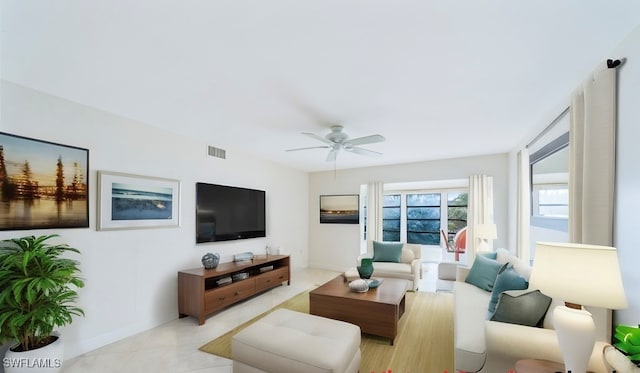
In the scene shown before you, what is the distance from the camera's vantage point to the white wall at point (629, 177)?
4.75 feet

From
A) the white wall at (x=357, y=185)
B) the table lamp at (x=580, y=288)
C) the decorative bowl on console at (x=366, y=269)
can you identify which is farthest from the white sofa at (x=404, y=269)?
the table lamp at (x=580, y=288)

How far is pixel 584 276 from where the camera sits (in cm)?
126

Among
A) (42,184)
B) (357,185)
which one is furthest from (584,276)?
(357,185)

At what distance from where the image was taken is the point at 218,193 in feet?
13.7

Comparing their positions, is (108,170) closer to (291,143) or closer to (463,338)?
(291,143)

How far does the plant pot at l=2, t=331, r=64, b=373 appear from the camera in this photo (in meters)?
1.91

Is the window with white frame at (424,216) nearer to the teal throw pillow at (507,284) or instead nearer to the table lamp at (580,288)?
the teal throw pillow at (507,284)

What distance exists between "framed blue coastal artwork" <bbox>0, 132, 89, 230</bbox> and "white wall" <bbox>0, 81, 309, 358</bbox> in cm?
7

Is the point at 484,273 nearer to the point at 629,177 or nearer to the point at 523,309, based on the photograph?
the point at 523,309

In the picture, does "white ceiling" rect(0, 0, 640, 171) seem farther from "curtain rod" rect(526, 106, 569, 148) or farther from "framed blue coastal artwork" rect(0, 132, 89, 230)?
"framed blue coastal artwork" rect(0, 132, 89, 230)

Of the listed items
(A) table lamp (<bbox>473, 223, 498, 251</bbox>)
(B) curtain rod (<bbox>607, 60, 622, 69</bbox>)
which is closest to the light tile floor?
(A) table lamp (<bbox>473, 223, 498, 251</bbox>)

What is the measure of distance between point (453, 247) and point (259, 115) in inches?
227

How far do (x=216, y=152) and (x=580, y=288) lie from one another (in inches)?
167

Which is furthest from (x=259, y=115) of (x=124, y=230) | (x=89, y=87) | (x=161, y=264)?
(x=161, y=264)
